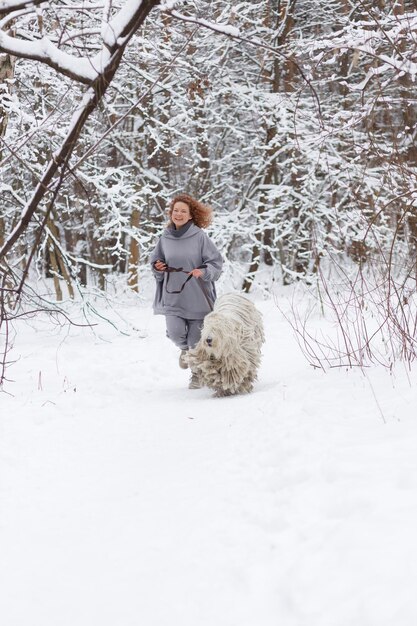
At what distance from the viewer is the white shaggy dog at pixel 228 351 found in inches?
209

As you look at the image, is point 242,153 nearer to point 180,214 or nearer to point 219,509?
point 180,214

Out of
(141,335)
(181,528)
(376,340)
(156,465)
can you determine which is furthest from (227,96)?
(181,528)

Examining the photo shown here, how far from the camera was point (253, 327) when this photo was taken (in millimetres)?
5625

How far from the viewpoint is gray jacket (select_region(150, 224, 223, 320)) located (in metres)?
6.09

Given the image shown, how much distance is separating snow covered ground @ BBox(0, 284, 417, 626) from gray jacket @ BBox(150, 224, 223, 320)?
54.7 inches

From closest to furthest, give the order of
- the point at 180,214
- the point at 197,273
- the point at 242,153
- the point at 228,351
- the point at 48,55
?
the point at 48,55
the point at 228,351
the point at 197,273
the point at 180,214
the point at 242,153

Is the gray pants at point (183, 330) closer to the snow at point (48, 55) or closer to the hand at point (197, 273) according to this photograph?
the hand at point (197, 273)

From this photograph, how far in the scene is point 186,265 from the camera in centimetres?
613

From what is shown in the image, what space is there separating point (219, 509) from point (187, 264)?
366 cm

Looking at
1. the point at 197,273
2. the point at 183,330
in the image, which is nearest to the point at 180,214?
the point at 197,273

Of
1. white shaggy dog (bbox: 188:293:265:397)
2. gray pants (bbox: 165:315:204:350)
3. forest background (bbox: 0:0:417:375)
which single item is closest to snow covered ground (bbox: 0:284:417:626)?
white shaggy dog (bbox: 188:293:265:397)

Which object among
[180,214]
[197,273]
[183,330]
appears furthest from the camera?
[183,330]

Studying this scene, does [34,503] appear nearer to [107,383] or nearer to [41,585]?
[41,585]

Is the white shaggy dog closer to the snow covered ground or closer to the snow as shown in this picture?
the snow covered ground
